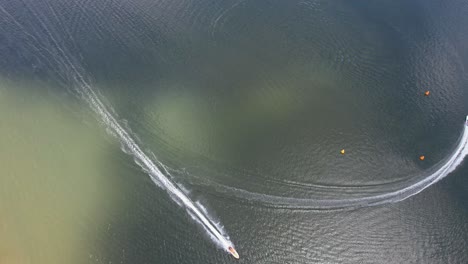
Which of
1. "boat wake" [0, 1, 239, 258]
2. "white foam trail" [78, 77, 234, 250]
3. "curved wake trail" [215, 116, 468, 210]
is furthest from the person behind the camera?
"curved wake trail" [215, 116, 468, 210]

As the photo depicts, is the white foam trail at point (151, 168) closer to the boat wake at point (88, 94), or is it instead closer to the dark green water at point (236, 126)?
the boat wake at point (88, 94)

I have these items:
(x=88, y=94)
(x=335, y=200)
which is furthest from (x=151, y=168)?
(x=335, y=200)

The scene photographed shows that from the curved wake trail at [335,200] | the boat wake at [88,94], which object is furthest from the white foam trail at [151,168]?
the curved wake trail at [335,200]

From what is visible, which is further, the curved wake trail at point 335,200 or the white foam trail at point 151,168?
the curved wake trail at point 335,200

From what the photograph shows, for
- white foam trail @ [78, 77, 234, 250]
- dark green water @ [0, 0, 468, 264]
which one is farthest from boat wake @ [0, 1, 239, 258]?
dark green water @ [0, 0, 468, 264]

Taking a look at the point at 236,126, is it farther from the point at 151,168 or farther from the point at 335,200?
the point at 335,200

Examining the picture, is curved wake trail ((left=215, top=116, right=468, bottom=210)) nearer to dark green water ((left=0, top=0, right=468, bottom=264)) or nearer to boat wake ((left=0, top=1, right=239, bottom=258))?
A: dark green water ((left=0, top=0, right=468, bottom=264))
